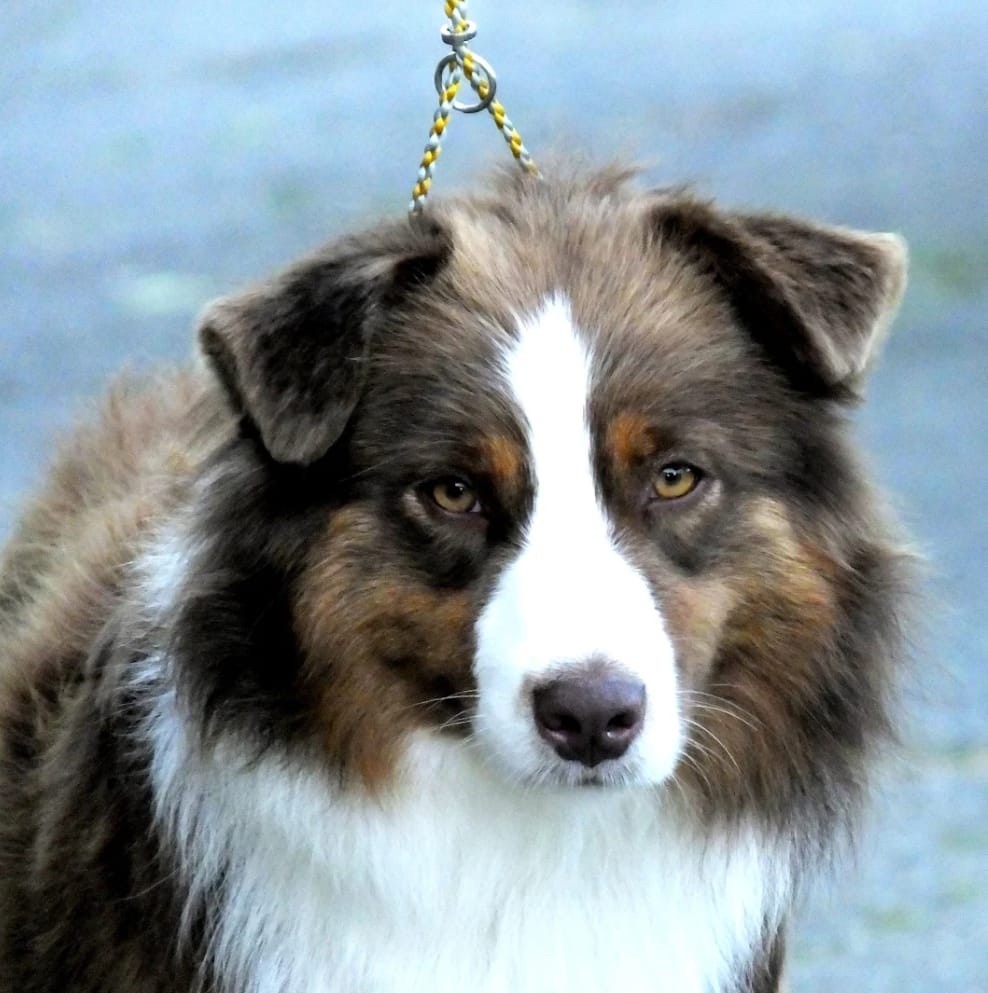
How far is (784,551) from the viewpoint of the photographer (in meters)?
3.35

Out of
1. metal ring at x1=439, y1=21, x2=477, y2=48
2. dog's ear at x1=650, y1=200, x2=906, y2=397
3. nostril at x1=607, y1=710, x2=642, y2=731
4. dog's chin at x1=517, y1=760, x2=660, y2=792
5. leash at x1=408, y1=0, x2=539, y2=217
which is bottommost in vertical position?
dog's chin at x1=517, y1=760, x2=660, y2=792

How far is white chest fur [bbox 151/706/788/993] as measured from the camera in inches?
137

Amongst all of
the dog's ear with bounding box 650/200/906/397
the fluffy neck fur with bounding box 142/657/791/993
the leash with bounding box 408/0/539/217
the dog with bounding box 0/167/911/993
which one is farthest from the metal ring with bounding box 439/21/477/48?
the fluffy neck fur with bounding box 142/657/791/993

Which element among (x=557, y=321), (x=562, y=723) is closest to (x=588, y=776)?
(x=562, y=723)

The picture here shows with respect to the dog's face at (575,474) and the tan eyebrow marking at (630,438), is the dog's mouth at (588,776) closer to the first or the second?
the dog's face at (575,474)

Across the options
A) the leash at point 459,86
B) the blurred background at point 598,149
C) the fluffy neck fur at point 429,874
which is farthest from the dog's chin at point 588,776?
the leash at point 459,86

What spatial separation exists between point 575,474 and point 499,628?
0.97 ft

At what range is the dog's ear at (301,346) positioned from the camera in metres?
3.22

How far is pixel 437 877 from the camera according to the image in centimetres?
353

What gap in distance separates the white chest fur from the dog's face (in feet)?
0.44

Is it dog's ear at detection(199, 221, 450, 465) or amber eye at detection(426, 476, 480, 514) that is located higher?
dog's ear at detection(199, 221, 450, 465)

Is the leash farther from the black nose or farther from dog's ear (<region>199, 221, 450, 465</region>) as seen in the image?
the black nose

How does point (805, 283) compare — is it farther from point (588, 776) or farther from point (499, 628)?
point (588, 776)

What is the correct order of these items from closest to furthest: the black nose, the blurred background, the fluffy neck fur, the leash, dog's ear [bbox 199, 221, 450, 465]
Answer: the black nose < dog's ear [bbox 199, 221, 450, 465] < the fluffy neck fur < the leash < the blurred background
